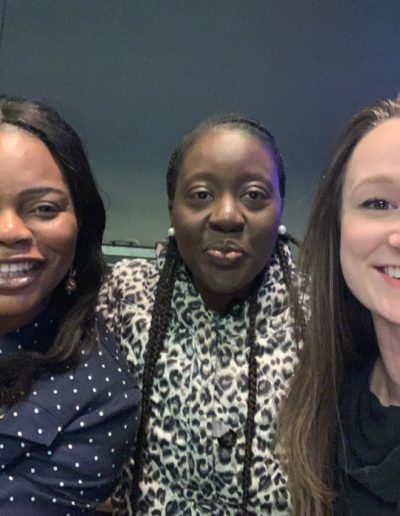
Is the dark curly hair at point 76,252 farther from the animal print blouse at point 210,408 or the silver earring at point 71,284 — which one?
the animal print blouse at point 210,408

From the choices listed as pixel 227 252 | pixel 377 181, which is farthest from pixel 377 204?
pixel 227 252

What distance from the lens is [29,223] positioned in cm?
94

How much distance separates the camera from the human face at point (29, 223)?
0.92m

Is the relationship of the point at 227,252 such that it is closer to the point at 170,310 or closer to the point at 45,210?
the point at 170,310

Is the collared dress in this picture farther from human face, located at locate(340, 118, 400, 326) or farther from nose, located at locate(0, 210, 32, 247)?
human face, located at locate(340, 118, 400, 326)

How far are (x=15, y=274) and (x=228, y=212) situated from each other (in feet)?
1.25

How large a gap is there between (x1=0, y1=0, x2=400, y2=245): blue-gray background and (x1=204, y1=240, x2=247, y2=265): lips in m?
1.42

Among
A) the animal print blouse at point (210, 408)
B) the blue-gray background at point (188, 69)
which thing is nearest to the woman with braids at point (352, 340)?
the animal print blouse at point (210, 408)

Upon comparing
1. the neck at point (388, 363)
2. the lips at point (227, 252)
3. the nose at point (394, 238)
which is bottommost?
the neck at point (388, 363)

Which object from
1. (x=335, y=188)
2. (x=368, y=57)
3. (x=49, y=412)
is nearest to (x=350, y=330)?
(x=335, y=188)

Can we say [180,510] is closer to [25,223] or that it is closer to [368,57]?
[25,223]

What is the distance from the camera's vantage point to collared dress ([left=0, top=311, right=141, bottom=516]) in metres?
0.87

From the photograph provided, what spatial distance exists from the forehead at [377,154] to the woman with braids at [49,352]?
0.42m

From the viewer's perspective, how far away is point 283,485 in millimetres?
1017
